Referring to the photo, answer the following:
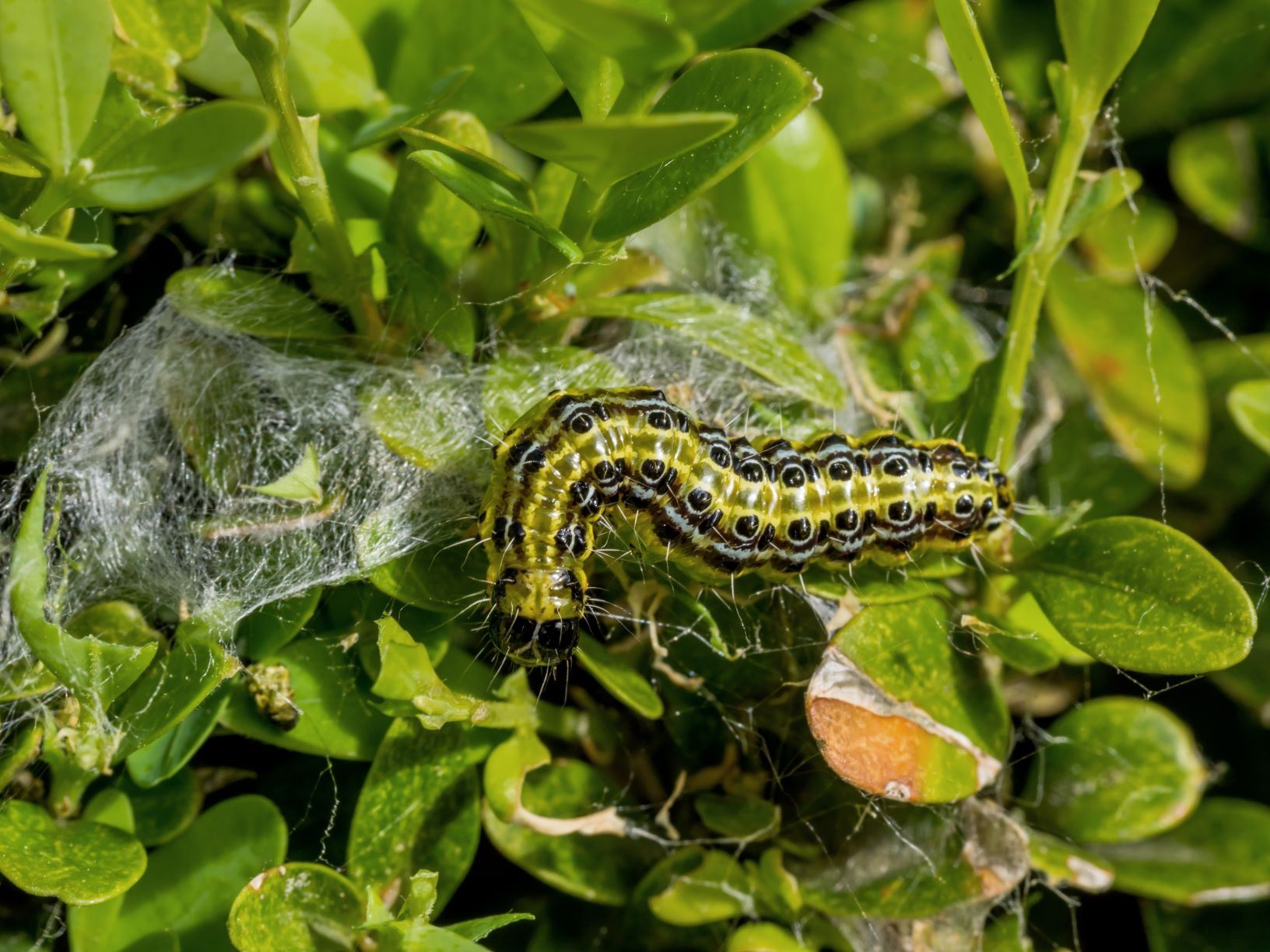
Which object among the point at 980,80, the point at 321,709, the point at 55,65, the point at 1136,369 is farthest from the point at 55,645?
the point at 1136,369

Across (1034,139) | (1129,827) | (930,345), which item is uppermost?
(1034,139)

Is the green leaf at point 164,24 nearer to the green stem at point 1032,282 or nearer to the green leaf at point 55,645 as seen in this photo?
the green leaf at point 55,645

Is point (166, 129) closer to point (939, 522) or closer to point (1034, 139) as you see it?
point (939, 522)

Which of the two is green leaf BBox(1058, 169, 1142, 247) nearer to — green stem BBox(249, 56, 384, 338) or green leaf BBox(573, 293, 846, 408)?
green leaf BBox(573, 293, 846, 408)

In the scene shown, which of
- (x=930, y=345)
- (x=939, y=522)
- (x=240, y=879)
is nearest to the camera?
(x=240, y=879)

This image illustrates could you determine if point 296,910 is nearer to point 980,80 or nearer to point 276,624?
point 276,624

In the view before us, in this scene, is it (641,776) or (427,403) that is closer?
(427,403)

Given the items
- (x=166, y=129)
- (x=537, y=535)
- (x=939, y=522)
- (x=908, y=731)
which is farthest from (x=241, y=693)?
(x=939, y=522)

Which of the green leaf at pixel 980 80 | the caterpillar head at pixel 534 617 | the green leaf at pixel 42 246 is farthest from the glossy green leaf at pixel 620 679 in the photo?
the green leaf at pixel 980 80

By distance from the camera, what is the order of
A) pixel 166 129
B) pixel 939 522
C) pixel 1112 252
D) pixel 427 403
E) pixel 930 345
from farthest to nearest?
pixel 1112 252 → pixel 930 345 → pixel 939 522 → pixel 427 403 → pixel 166 129
